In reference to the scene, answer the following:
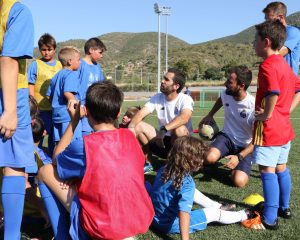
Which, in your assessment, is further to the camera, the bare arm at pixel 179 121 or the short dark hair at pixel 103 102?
the bare arm at pixel 179 121

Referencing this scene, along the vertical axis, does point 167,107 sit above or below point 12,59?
below

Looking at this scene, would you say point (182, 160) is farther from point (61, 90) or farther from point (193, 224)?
point (61, 90)

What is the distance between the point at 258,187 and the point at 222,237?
1.85 metres

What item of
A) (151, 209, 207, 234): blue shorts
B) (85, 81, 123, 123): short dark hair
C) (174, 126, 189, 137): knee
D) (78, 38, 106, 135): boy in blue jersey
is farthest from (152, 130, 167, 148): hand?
(85, 81, 123, 123): short dark hair

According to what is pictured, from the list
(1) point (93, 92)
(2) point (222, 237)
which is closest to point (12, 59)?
(1) point (93, 92)

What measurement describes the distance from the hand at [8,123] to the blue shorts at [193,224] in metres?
1.53

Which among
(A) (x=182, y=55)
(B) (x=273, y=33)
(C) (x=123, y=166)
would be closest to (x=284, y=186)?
(B) (x=273, y=33)

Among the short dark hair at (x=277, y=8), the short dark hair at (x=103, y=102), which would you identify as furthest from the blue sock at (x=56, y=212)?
the short dark hair at (x=277, y=8)

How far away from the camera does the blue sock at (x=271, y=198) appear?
12.2 ft

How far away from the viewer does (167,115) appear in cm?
578

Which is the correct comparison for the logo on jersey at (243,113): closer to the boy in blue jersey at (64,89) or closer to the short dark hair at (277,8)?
the short dark hair at (277,8)

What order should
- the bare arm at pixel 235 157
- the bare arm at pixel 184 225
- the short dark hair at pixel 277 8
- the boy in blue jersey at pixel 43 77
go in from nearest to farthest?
the bare arm at pixel 184 225 → the short dark hair at pixel 277 8 → the bare arm at pixel 235 157 → the boy in blue jersey at pixel 43 77

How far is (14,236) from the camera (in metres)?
2.94

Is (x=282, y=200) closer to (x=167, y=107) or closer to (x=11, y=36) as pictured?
(x=167, y=107)
